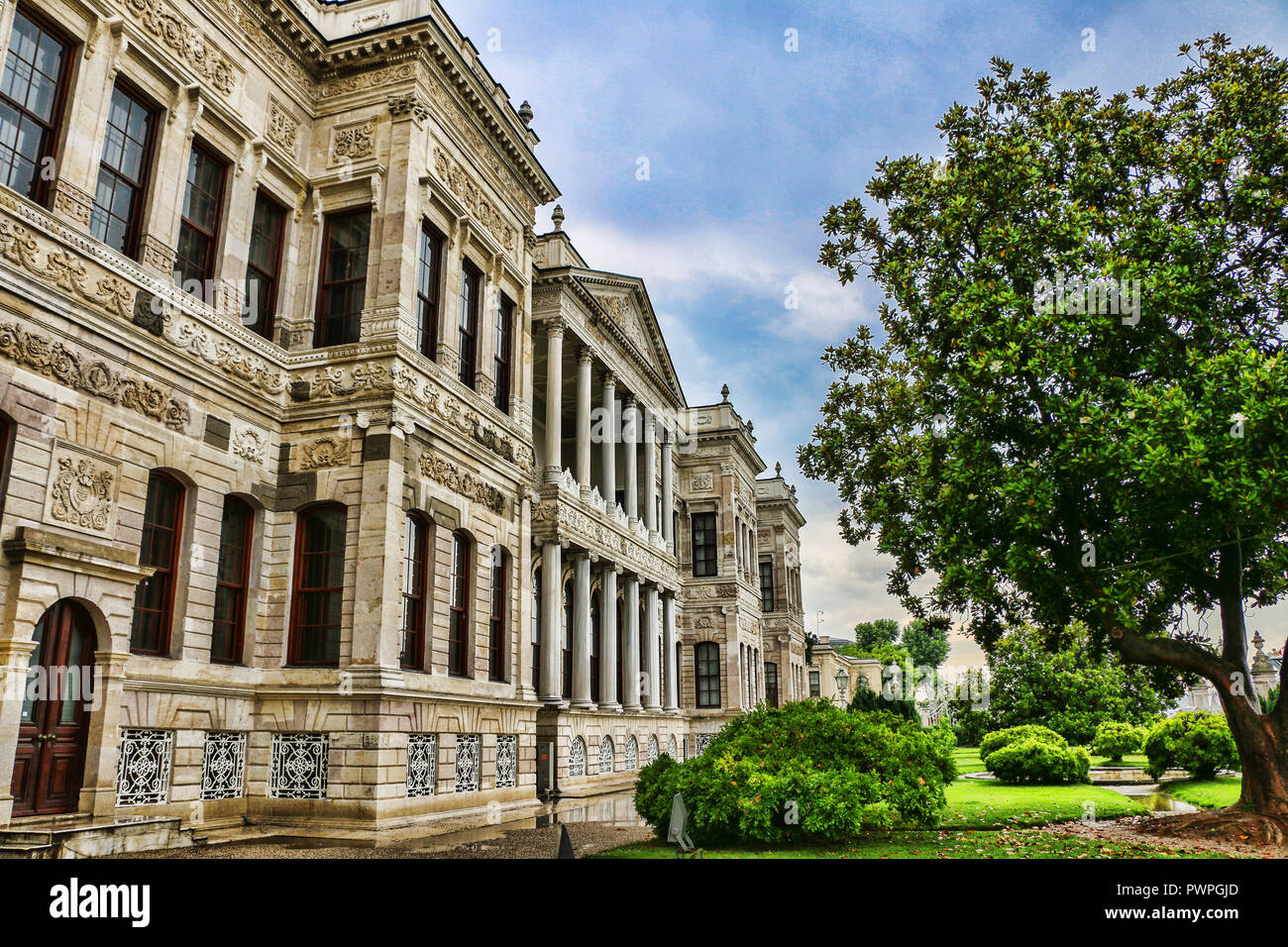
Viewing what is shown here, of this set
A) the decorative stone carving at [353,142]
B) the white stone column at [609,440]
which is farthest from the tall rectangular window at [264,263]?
the white stone column at [609,440]

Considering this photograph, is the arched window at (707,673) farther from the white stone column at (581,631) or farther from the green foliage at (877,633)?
the green foliage at (877,633)

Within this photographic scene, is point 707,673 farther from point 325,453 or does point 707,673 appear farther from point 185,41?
point 185,41

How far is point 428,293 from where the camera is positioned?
1816 cm

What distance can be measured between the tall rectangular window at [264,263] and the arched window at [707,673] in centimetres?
2830

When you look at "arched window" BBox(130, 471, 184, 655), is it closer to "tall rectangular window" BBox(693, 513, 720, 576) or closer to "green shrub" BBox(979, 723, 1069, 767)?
"green shrub" BBox(979, 723, 1069, 767)

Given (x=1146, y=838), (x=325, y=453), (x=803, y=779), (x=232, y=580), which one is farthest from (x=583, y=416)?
(x=1146, y=838)

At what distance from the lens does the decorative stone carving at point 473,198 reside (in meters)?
18.3

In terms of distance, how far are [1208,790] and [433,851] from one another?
16965 mm

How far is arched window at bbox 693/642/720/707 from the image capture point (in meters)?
40.3

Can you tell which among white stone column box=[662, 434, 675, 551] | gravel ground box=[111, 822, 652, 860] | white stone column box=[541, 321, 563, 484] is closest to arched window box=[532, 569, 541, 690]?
white stone column box=[541, 321, 563, 484]
